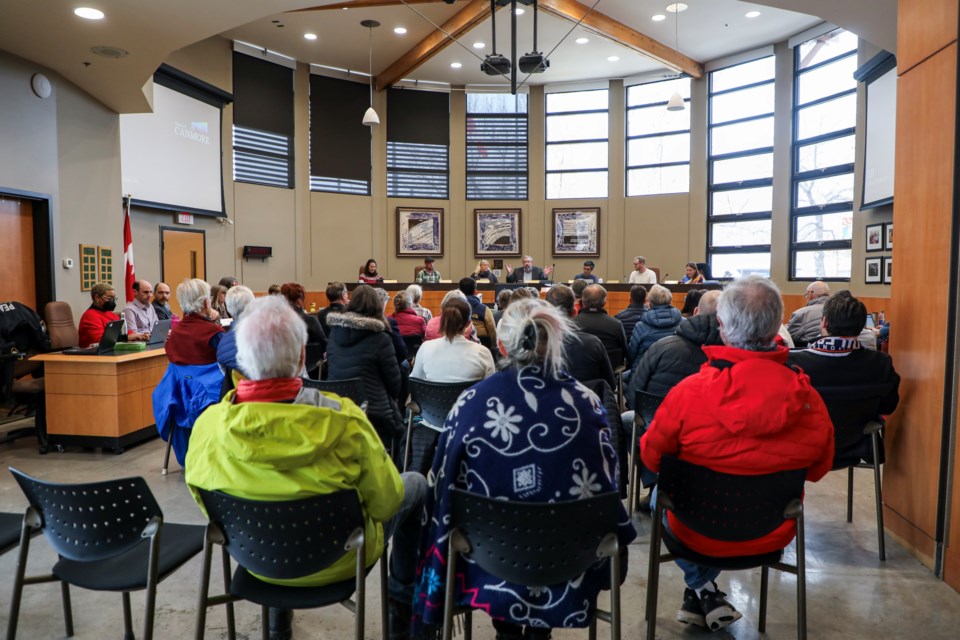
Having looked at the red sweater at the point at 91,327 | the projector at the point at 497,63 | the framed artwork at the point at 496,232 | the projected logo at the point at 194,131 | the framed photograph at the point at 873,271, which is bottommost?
the red sweater at the point at 91,327

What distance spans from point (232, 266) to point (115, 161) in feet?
10.4

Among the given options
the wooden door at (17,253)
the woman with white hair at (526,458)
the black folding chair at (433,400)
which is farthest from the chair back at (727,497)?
the wooden door at (17,253)

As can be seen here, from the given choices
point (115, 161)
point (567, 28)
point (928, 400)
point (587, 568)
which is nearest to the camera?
point (587, 568)

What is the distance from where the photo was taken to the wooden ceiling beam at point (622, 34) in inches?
364

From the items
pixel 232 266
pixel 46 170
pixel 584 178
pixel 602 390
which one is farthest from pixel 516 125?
pixel 602 390

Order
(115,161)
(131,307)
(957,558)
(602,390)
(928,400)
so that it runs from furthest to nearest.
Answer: (115,161), (131,307), (602,390), (928,400), (957,558)

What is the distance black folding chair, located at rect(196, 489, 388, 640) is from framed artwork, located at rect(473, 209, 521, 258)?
11646mm

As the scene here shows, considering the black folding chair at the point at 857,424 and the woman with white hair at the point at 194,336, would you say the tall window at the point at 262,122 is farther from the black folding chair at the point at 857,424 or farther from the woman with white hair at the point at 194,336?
the black folding chair at the point at 857,424

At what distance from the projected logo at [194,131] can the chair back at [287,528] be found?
9.10m

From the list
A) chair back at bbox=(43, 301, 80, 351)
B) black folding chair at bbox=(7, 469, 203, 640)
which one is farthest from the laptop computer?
black folding chair at bbox=(7, 469, 203, 640)

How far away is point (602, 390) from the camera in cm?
328

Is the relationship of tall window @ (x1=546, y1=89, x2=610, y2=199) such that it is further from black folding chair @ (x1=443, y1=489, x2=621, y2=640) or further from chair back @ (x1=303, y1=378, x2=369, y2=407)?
black folding chair @ (x1=443, y1=489, x2=621, y2=640)

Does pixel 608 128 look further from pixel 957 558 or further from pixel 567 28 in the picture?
pixel 957 558

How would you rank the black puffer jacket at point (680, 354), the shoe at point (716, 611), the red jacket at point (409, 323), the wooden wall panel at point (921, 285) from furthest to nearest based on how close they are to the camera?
the red jacket at point (409, 323), the black puffer jacket at point (680, 354), the wooden wall panel at point (921, 285), the shoe at point (716, 611)
